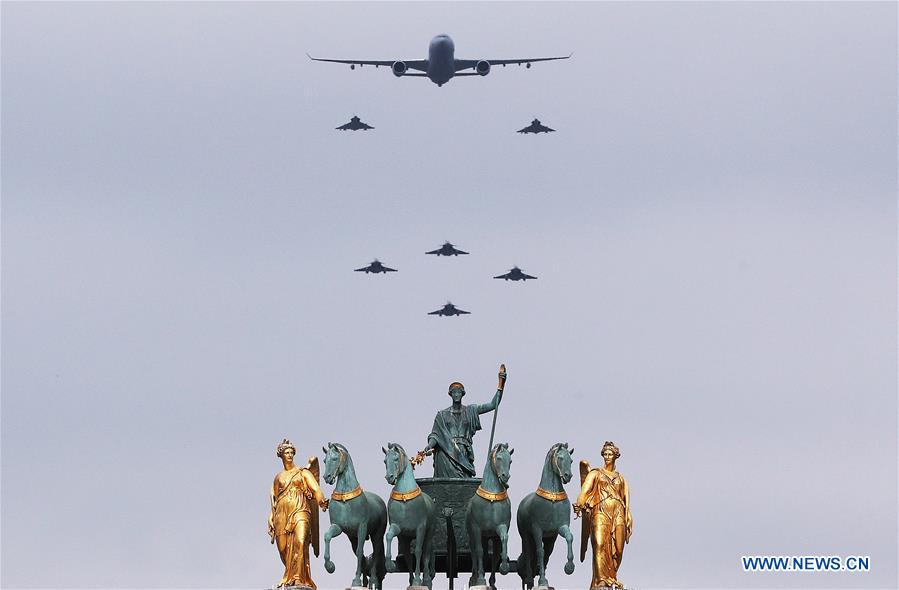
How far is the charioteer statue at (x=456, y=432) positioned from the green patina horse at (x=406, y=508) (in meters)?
2.43

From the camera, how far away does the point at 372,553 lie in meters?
54.9

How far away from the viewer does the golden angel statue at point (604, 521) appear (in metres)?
53.0

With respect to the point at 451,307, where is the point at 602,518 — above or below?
A: below

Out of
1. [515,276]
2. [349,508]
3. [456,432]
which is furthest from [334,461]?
[515,276]

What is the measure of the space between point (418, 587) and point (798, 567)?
8685 millimetres

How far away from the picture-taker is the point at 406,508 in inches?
2095

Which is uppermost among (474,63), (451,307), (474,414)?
(474,63)

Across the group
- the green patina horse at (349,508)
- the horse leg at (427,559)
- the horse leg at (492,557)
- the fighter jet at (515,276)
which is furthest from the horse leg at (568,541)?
the fighter jet at (515,276)

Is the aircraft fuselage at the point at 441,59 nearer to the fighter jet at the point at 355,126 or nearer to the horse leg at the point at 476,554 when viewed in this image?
the fighter jet at the point at 355,126

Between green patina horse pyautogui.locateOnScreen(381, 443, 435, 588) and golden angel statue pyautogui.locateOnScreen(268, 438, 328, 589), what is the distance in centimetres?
135

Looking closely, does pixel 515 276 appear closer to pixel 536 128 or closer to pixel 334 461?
pixel 536 128

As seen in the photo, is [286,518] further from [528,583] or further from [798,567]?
[798,567]

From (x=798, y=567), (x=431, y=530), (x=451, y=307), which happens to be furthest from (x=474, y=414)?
(x=451, y=307)

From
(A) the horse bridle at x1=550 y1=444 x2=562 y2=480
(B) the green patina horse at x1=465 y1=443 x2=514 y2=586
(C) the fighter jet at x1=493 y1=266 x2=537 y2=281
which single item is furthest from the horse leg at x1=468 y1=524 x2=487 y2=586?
(C) the fighter jet at x1=493 y1=266 x2=537 y2=281
